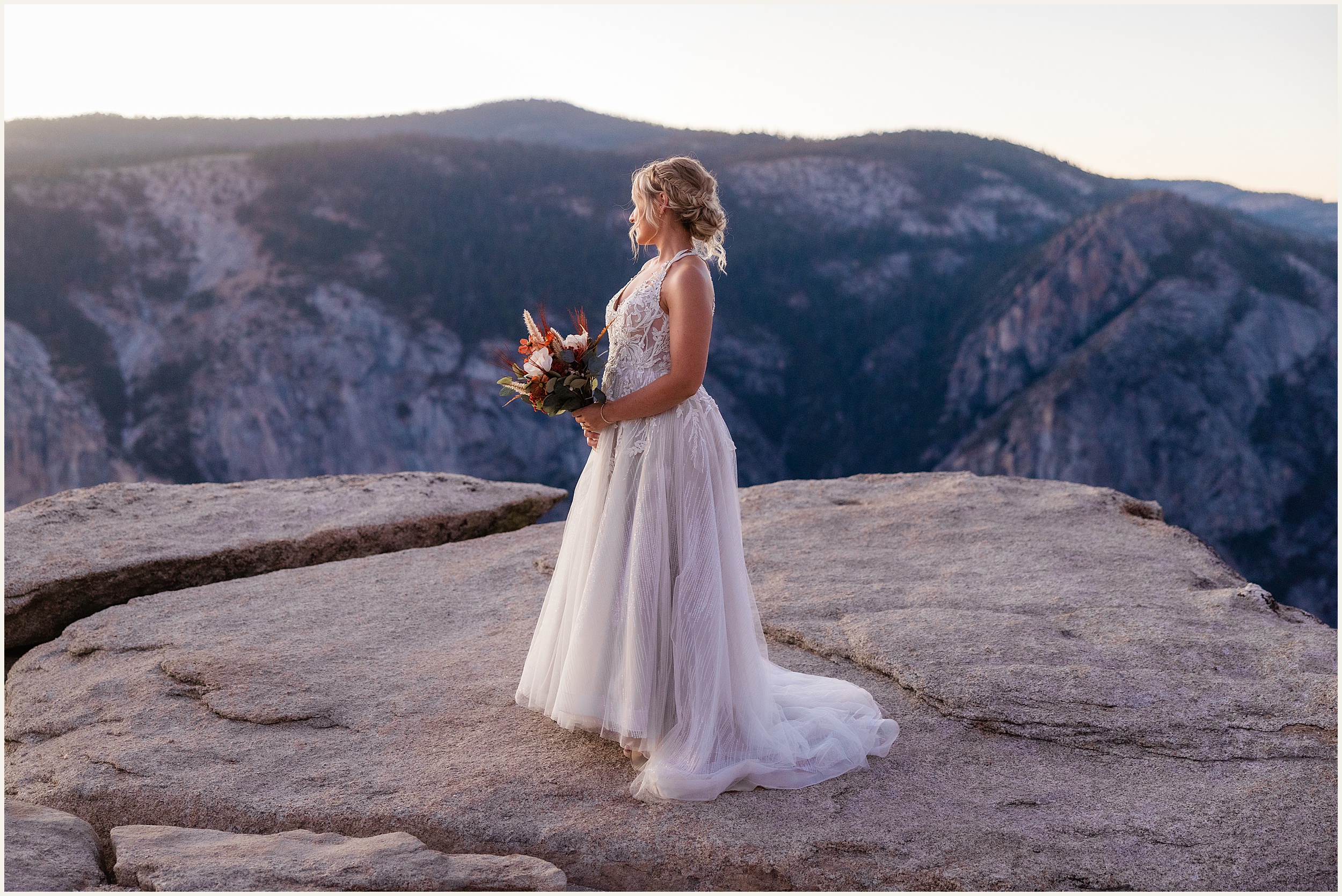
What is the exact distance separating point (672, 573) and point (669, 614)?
0.52 feet

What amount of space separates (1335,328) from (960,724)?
163 feet

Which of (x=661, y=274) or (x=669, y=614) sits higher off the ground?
(x=661, y=274)

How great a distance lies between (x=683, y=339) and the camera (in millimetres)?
3496

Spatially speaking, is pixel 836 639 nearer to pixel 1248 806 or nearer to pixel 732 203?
pixel 1248 806

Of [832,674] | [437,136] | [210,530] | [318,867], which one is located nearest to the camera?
[318,867]

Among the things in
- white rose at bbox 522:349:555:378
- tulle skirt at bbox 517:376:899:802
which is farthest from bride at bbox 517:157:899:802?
white rose at bbox 522:349:555:378

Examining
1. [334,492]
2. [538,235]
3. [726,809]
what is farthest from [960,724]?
[538,235]

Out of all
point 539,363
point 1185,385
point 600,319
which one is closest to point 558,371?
point 539,363

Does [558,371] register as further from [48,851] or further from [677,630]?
[48,851]

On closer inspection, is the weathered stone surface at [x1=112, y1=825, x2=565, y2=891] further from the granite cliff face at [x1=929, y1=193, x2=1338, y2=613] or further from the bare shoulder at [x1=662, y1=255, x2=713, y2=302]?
the granite cliff face at [x1=929, y1=193, x2=1338, y2=613]

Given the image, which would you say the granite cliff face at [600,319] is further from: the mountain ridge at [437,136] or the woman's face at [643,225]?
the woman's face at [643,225]

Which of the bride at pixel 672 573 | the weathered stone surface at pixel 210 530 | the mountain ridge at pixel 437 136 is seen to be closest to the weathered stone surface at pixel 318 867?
the bride at pixel 672 573

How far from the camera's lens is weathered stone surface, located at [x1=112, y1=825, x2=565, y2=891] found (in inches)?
114

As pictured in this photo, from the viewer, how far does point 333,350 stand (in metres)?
40.2
